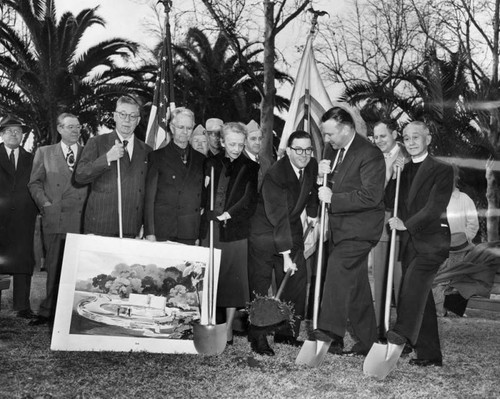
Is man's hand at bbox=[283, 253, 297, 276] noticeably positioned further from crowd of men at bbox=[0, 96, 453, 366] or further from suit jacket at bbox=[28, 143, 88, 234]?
suit jacket at bbox=[28, 143, 88, 234]

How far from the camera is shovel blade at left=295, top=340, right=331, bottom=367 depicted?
18.5 feet

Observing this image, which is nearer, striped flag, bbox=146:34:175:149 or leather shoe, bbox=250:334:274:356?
leather shoe, bbox=250:334:274:356

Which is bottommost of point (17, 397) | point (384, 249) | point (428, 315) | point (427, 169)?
point (17, 397)

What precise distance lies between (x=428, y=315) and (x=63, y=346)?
111 inches

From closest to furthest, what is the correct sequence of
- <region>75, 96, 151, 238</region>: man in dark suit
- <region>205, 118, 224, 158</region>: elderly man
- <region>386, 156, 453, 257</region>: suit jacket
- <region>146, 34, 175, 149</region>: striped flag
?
<region>386, 156, 453, 257</region>: suit jacket
<region>75, 96, 151, 238</region>: man in dark suit
<region>205, 118, 224, 158</region>: elderly man
<region>146, 34, 175, 149</region>: striped flag

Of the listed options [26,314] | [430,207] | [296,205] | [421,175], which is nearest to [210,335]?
[296,205]

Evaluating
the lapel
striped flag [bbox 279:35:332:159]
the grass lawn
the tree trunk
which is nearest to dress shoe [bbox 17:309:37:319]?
the grass lawn

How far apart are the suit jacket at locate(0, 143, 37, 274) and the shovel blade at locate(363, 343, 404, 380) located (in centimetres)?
422

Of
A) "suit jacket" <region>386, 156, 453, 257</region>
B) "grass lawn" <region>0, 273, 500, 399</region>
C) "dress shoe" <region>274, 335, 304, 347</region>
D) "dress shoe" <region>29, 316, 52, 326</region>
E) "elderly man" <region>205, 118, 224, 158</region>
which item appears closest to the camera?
"grass lawn" <region>0, 273, 500, 399</region>

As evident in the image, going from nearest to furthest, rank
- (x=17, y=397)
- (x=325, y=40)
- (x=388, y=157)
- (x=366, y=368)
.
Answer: (x=17, y=397) → (x=366, y=368) → (x=388, y=157) → (x=325, y=40)

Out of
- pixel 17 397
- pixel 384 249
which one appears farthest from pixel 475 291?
pixel 17 397

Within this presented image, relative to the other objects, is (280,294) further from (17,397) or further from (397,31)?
(397,31)

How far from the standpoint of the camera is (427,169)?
19.2 feet

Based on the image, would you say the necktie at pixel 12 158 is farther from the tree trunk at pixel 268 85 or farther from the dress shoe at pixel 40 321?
the tree trunk at pixel 268 85
